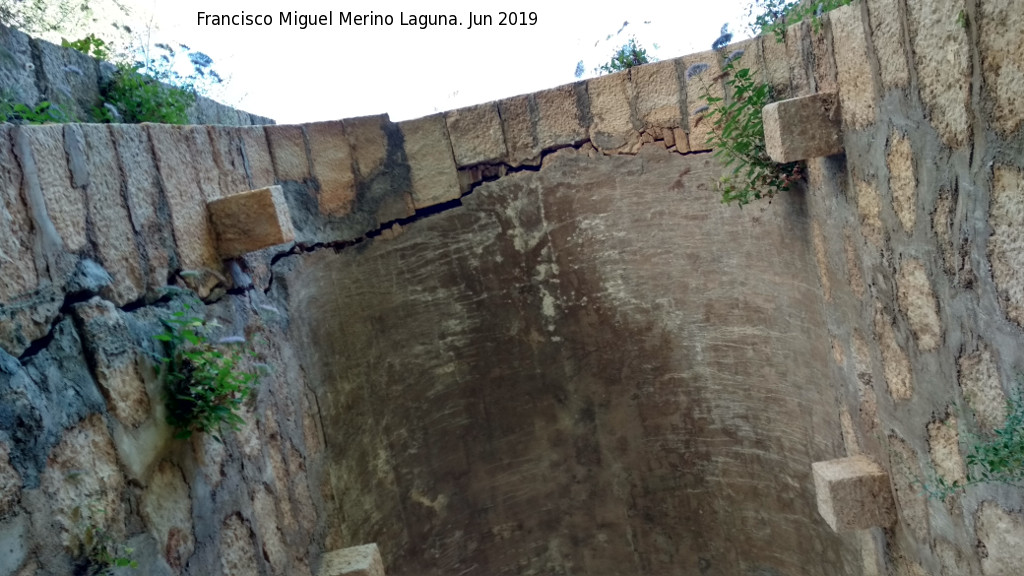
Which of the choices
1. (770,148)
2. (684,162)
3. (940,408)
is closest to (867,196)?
(770,148)

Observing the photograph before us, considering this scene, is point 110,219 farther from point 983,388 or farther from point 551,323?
point 551,323

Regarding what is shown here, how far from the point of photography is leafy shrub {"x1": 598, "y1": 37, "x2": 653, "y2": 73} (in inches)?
135

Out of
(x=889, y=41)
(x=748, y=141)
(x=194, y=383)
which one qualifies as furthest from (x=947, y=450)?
(x=194, y=383)

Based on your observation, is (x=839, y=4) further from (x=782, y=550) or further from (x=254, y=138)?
(x=782, y=550)

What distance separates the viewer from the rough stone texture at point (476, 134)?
Result: 3.35 meters

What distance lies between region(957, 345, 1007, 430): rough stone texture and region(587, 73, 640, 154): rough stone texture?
5.74 feet

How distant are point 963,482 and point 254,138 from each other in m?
2.41

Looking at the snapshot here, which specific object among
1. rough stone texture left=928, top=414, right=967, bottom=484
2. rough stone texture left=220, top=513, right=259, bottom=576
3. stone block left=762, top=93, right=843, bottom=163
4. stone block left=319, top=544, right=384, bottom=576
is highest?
stone block left=762, top=93, right=843, bottom=163

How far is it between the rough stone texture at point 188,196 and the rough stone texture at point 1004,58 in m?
1.89

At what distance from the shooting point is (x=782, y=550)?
135 inches

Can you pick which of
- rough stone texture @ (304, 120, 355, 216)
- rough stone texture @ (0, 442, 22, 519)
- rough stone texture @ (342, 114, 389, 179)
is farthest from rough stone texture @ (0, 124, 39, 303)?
rough stone texture @ (342, 114, 389, 179)

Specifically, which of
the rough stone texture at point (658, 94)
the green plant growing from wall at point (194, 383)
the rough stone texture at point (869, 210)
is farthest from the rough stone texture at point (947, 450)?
the green plant growing from wall at point (194, 383)

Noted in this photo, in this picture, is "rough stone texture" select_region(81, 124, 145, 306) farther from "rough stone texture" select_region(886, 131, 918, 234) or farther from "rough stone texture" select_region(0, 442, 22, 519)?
"rough stone texture" select_region(886, 131, 918, 234)

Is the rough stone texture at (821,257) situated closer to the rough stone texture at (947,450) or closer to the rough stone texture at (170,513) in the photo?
the rough stone texture at (947,450)
